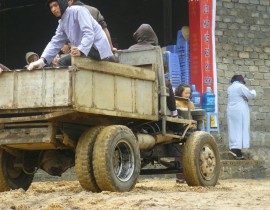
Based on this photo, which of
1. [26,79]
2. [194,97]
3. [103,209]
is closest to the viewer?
[103,209]

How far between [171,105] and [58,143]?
1.95m

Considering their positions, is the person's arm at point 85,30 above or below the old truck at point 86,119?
above

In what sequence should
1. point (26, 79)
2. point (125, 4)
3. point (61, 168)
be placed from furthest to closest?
point (125, 4) → point (61, 168) → point (26, 79)

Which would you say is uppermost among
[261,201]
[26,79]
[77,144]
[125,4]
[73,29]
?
[125,4]

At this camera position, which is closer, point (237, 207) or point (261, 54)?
point (237, 207)

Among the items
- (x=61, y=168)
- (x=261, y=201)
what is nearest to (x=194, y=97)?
(x=61, y=168)

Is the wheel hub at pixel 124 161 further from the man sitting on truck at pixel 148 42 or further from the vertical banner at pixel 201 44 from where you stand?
the vertical banner at pixel 201 44

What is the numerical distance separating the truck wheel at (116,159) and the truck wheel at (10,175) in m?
1.35

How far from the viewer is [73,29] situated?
816 cm

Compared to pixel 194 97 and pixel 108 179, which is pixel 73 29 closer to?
pixel 108 179

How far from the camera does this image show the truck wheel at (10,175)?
859 cm

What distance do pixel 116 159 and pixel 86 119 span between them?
0.54 metres

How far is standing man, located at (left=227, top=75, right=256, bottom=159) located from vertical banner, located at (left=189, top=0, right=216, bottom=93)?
1.46ft

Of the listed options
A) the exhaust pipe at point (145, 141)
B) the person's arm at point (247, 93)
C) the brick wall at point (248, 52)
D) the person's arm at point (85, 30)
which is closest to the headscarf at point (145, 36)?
the exhaust pipe at point (145, 141)
